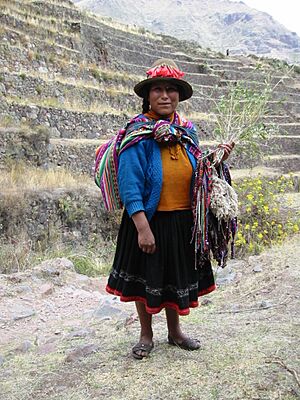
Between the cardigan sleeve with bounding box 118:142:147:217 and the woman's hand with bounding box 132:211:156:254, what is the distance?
1.3 inches

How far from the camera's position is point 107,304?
459cm

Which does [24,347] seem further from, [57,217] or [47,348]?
[57,217]

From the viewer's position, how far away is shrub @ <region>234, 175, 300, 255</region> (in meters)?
6.77

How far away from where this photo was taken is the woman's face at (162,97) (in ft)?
9.09

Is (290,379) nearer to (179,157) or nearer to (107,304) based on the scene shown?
(179,157)

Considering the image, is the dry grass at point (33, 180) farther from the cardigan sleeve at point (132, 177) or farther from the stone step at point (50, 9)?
the stone step at point (50, 9)

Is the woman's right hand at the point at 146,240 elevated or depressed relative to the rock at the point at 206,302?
elevated

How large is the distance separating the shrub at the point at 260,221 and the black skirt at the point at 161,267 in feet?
12.5

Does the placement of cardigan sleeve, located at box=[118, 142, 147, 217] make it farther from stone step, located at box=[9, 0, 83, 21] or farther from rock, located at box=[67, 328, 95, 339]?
stone step, located at box=[9, 0, 83, 21]

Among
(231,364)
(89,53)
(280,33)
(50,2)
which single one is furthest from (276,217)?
(280,33)

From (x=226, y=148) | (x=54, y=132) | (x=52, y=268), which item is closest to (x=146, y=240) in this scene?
(x=226, y=148)

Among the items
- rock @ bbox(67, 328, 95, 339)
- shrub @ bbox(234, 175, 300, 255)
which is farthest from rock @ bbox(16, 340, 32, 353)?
shrub @ bbox(234, 175, 300, 255)

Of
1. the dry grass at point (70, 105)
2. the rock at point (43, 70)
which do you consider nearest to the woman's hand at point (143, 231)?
the dry grass at point (70, 105)

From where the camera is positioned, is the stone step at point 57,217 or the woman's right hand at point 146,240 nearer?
the woman's right hand at point 146,240
